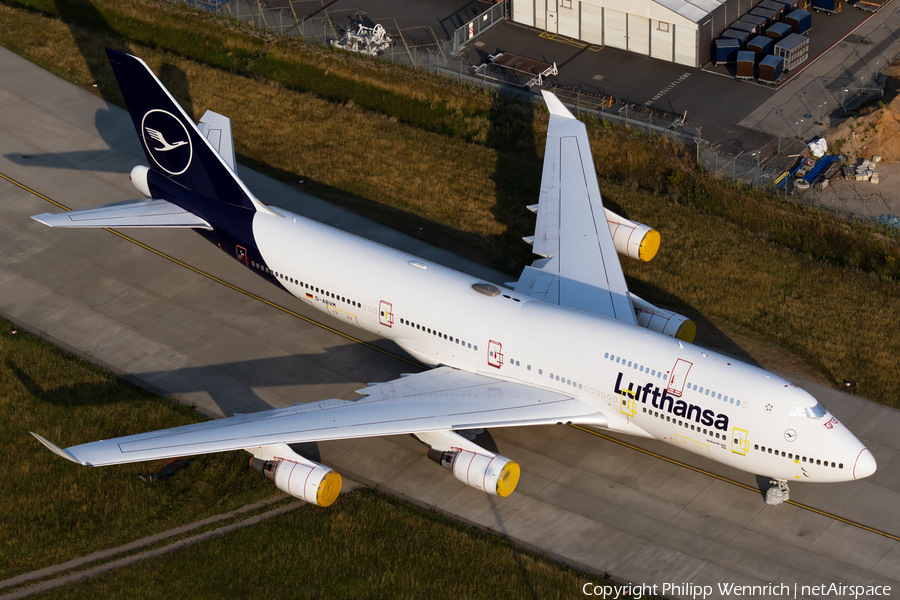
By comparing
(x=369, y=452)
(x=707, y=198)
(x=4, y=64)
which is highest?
(x=4, y=64)

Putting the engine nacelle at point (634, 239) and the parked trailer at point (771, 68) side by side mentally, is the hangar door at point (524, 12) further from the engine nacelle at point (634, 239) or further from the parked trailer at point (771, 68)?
the engine nacelle at point (634, 239)

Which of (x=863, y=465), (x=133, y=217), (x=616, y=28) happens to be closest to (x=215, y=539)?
(x=133, y=217)

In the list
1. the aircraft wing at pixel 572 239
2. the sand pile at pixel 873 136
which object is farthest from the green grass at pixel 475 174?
the sand pile at pixel 873 136

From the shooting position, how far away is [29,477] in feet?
132

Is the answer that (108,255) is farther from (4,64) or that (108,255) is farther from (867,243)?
(867,243)

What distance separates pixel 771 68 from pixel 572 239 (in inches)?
981

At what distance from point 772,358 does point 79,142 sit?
1660 inches

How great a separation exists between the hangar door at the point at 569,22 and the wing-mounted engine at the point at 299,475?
42203 millimetres

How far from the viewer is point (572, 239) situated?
150ft

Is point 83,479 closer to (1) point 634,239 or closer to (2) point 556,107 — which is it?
(1) point 634,239

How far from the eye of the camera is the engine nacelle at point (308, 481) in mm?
36625

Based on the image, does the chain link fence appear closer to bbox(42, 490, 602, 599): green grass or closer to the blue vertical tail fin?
the blue vertical tail fin

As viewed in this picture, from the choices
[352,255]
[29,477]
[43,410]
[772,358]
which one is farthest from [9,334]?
[772,358]

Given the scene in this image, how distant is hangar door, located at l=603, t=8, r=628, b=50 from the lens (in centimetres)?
6656
